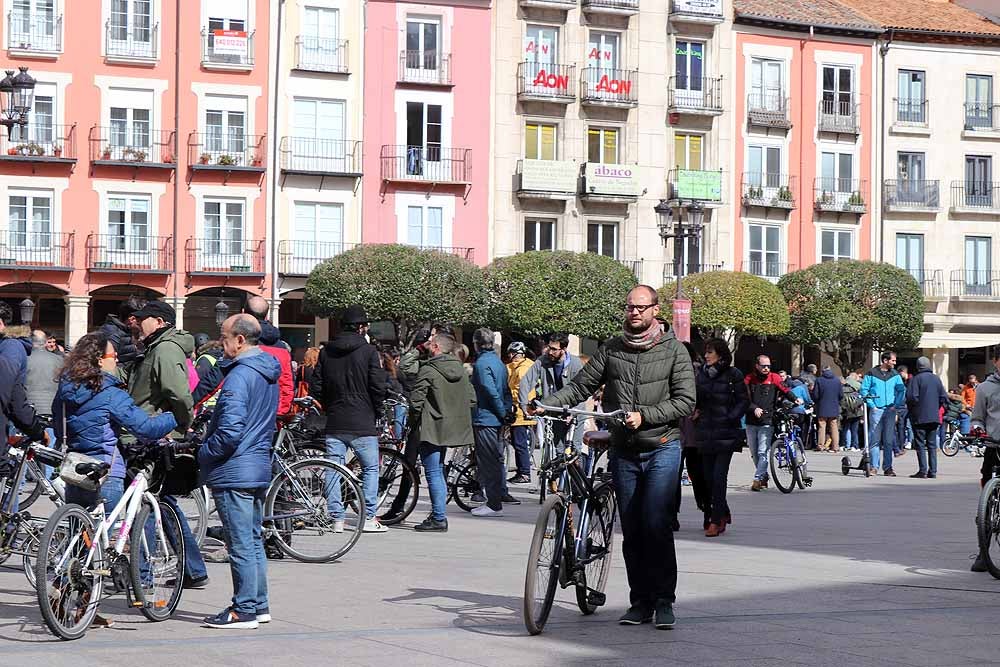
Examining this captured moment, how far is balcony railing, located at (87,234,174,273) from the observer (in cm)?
4412

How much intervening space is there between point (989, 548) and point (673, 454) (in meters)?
4.05

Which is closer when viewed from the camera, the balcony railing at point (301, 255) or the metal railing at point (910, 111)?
the balcony railing at point (301, 255)

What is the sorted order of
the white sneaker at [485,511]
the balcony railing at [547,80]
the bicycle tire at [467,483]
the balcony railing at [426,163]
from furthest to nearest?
the balcony railing at [547,80], the balcony railing at [426,163], the bicycle tire at [467,483], the white sneaker at [485,511]

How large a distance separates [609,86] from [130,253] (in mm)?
15768

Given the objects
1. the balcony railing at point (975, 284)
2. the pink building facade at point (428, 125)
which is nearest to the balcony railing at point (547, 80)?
the pink building facade at point (428, 125)

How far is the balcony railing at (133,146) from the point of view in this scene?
44219mm

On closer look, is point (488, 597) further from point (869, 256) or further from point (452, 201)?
point (869, 256)

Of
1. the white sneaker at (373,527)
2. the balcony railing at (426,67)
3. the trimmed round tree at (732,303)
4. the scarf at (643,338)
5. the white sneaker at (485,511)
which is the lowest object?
the white sneaker at (485,511)

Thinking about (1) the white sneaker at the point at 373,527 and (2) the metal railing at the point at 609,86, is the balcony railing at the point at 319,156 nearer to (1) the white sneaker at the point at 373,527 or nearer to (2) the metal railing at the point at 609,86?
(2) the metal railing at the point at 609,86

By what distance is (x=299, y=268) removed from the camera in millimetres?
46188

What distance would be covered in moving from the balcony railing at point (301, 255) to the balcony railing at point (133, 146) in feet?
13.5

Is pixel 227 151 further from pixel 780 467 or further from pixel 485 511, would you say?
pixel 485 511

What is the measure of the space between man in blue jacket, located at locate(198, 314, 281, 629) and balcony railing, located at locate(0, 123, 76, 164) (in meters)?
36.4

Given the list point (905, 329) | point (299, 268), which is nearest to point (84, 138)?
point (299, 268)
